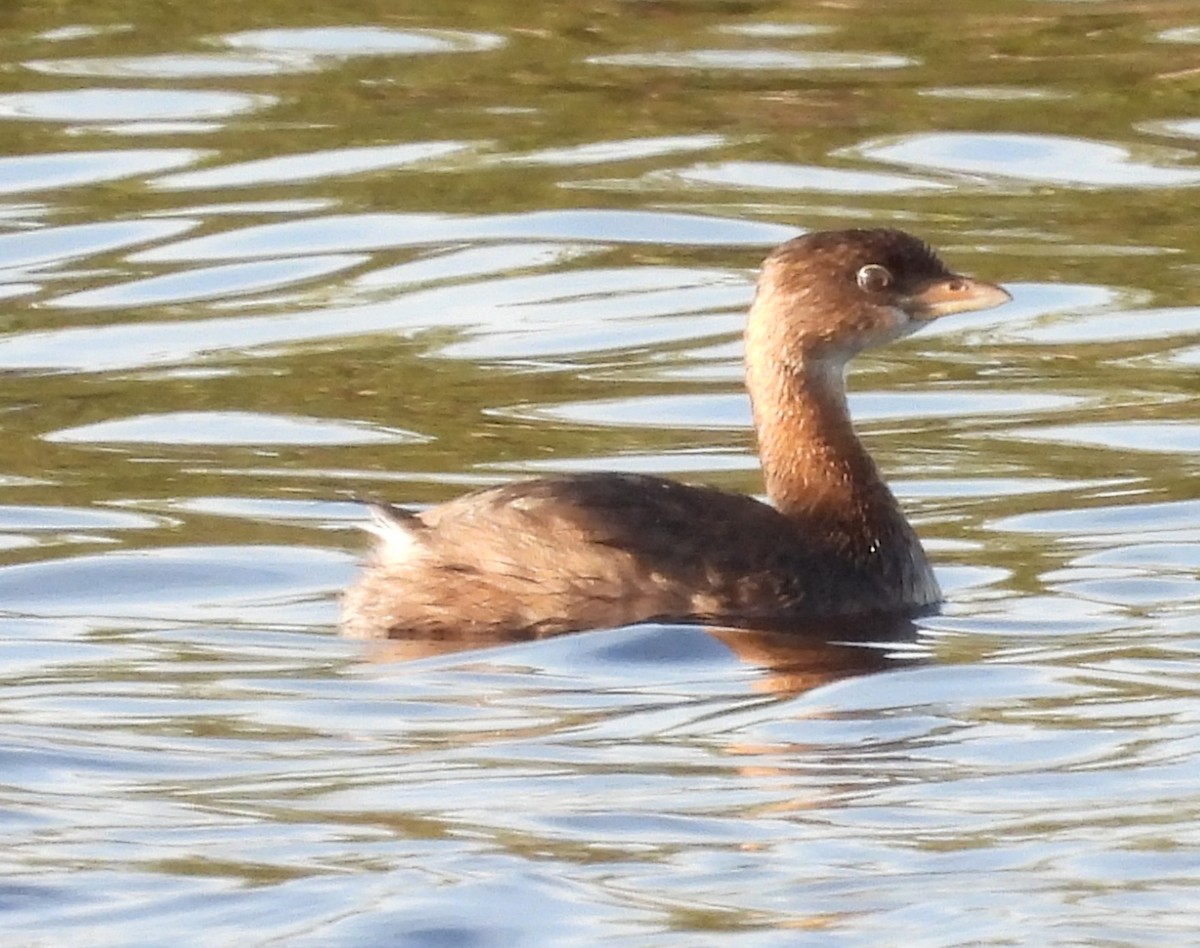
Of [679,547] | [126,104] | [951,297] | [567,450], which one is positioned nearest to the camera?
[679,547]

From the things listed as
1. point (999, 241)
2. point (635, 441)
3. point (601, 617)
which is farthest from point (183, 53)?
point (601, 617)

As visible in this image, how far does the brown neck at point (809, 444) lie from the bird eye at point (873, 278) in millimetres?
246

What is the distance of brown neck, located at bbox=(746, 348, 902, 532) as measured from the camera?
34.2 ft

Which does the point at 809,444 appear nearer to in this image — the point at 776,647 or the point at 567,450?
the point at 776,647

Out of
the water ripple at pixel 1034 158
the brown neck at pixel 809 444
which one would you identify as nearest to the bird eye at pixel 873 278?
the brown neck at pixel 809 444

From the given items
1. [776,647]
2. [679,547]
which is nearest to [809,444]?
[679,547]

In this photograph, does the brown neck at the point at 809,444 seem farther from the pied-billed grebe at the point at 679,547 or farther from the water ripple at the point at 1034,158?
the water ripple at the point at 1034,158

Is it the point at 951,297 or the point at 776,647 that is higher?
the point at 951,297

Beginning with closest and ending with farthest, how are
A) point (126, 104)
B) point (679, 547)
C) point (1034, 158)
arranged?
point (679, 547), point (1034, 158), point (126, 104)

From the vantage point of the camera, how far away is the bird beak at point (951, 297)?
10.6 m

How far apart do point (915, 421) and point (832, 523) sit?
8.41ft

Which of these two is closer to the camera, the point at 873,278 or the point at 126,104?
the point at 873,278

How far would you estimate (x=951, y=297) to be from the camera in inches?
418

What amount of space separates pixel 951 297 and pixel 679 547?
1.40m
